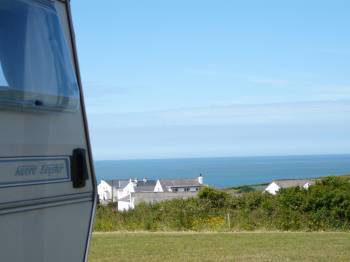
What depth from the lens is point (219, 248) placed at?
1095 centimetres

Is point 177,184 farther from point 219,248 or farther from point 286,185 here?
point 219,248

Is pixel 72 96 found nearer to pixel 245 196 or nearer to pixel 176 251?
pixel 176 251

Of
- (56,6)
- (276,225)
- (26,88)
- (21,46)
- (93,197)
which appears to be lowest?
(276,225)

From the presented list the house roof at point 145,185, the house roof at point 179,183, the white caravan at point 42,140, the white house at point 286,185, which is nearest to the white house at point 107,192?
the house roof at point 145,185

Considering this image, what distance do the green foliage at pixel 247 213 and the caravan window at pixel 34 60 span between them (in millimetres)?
12503

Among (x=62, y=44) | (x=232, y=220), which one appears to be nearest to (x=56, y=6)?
(x=62, y=44)

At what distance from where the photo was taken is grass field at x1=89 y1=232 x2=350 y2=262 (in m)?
9.77

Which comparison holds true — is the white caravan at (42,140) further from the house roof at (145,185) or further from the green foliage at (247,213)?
the house roof at (145,185)

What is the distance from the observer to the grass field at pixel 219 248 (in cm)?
977

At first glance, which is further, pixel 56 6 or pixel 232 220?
pixel 232 220

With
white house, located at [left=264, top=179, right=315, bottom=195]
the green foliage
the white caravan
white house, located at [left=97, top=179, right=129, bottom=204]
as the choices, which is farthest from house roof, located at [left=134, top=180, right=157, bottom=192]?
the white caravan

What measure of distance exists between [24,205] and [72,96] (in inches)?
29.0

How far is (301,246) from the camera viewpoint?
437 inches

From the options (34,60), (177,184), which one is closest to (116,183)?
(177,184)
